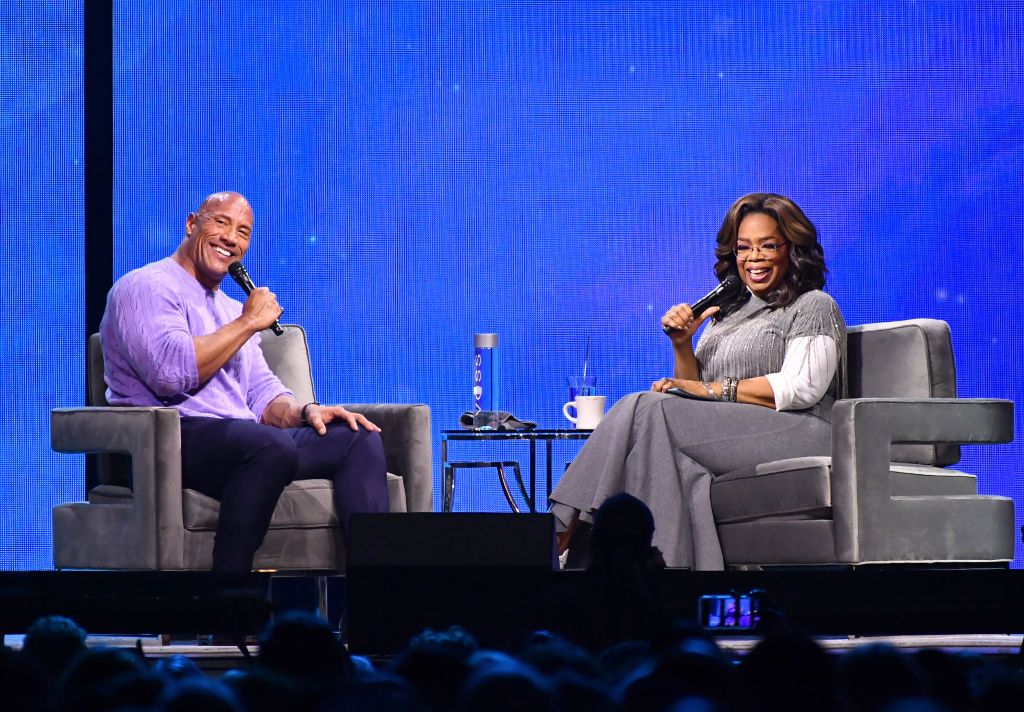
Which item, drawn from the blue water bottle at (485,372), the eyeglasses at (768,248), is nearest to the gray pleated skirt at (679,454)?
the eyeglasses at (768,248)

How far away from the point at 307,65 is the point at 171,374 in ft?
6.25

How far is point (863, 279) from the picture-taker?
15.0 ft

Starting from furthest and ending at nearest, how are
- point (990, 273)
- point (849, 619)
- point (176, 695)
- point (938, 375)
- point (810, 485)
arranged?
point (990, 273) → point (938, 375) → point (810, 485) → point (849, 619) → point (176, 695)

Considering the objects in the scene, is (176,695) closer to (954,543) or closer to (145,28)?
(954,543)

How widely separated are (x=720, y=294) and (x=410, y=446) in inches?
36.6

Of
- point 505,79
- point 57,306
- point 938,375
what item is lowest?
point 938,375

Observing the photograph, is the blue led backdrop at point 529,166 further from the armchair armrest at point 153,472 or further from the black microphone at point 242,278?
the armchair armrest at point 153,472

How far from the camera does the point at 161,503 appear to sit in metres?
2.98

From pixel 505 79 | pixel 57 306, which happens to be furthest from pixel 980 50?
pixel 57 306

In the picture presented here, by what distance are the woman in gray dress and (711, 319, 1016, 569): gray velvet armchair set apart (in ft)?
0.27

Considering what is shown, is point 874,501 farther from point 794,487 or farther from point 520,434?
point 520,434

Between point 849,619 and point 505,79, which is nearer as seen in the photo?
point 849,619

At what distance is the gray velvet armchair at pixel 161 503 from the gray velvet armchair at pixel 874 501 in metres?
0.81

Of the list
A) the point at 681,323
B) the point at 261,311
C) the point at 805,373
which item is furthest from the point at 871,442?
the point at 261,311
